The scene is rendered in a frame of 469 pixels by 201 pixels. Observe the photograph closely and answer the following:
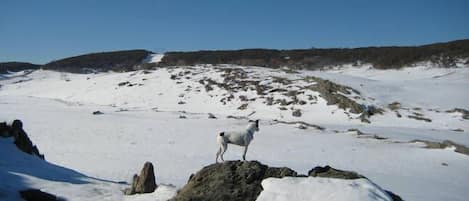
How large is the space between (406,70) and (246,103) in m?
26.4

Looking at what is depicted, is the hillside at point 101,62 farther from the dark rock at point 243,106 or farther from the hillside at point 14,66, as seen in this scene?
the dark rock at point 243,106

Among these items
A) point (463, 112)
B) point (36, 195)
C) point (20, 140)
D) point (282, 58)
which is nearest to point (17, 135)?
point (20, 140)

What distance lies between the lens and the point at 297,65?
68.4m

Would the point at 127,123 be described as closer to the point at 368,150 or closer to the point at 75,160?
the point at 75,160

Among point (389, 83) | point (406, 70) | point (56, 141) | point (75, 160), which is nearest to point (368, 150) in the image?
point (75, 160)

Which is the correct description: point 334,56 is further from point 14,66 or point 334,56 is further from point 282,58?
point 14,66

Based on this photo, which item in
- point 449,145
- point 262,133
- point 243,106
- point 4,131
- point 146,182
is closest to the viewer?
point 146,182

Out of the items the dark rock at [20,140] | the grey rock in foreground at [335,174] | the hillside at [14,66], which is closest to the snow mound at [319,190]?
the grey rock in foreground at [335,174]

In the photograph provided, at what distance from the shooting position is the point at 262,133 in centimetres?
2475

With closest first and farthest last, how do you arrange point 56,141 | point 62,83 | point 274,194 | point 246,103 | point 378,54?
point 274,194 < point 56,141 < point 246,103 < point 62,83 < point 378,54

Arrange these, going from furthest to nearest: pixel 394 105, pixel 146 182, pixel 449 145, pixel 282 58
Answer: pixel 282 58 < pixel 394 105 < pixel 449 145 < pixel 146 182

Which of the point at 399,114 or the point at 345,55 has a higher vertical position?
the point at 345,55

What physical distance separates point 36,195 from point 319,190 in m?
5.12

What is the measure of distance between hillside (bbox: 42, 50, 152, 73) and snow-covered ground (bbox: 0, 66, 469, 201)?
3544cm
